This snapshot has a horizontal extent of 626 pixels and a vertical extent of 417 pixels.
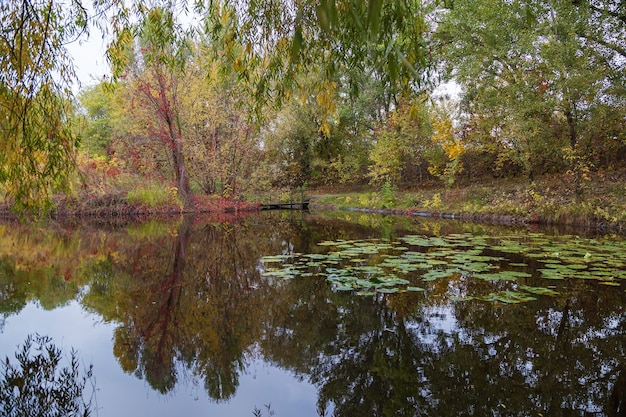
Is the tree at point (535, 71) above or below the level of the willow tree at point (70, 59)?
above

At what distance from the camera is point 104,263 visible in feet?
23.1

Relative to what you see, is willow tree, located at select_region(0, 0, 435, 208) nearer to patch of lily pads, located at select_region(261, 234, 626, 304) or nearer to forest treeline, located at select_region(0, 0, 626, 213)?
forest treeline, located at select_region(0, 0, 626, 213)

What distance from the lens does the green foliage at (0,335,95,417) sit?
245 cm

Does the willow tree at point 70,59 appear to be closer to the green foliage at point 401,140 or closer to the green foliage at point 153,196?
the green foliage at point 153,196

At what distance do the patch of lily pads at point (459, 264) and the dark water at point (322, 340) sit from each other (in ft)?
0.29

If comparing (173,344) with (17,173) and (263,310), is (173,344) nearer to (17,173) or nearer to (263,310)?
(263,310)

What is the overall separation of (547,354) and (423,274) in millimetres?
2649

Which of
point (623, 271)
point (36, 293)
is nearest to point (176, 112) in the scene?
point (36, 293)

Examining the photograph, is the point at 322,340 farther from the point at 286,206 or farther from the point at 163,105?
the point at 286,206

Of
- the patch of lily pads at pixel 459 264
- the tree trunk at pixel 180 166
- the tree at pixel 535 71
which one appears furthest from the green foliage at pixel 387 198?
the patch of lily pads at pixel 459 264

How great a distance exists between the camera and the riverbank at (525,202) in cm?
1229

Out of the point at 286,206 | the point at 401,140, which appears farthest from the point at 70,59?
the point at 286,206

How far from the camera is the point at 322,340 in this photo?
3562 millimetres

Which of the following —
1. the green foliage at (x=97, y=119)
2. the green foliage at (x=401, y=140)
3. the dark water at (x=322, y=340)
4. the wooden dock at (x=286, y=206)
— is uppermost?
the green foliage at (x=97, y=119)
